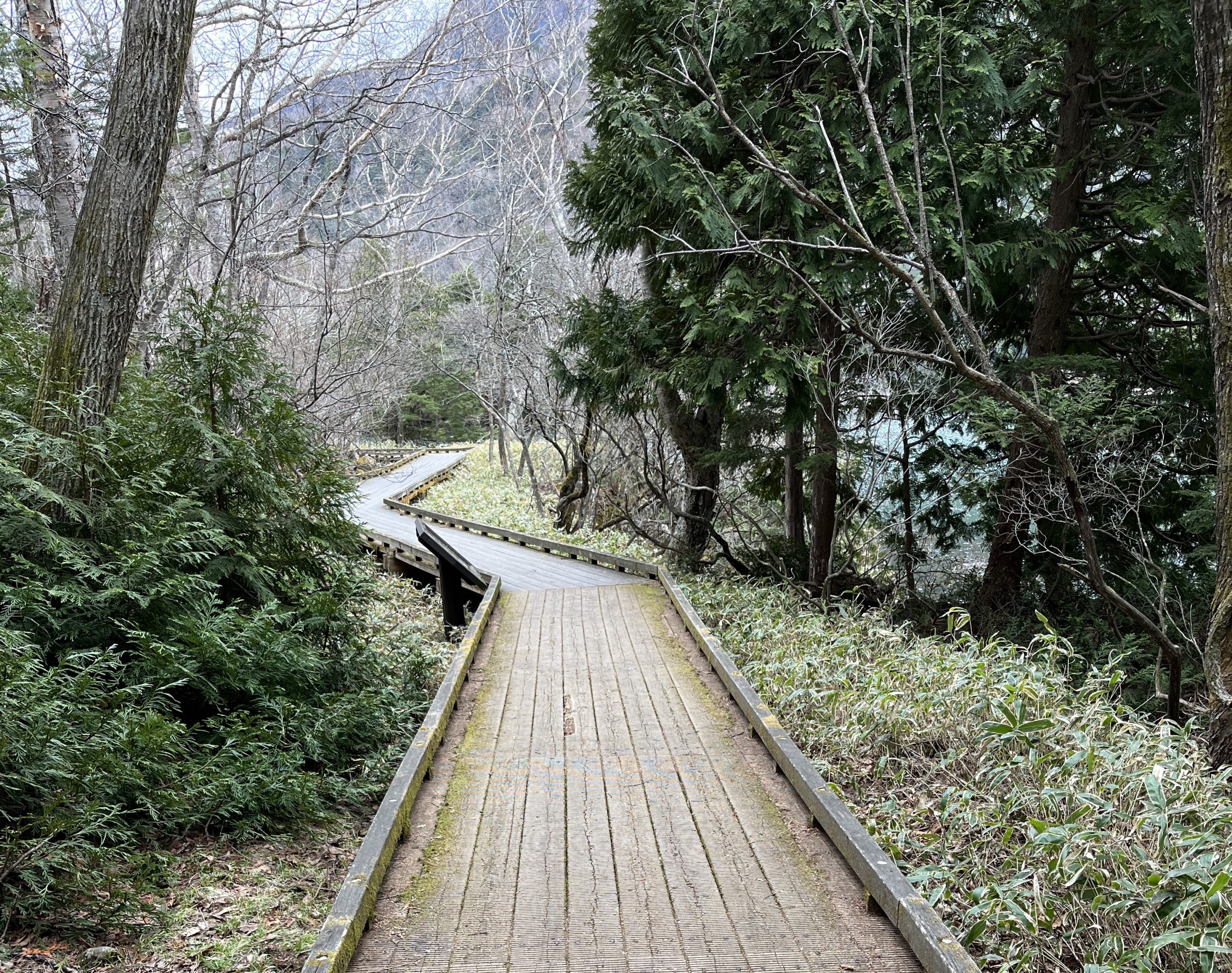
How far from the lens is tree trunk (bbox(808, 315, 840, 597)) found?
928cm

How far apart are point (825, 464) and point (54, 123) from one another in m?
8.40

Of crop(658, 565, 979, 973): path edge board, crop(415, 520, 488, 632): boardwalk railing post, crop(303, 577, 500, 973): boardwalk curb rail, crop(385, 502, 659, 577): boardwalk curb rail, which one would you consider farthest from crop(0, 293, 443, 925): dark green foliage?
crop(385, 502, 659, 577): boardwalk curb rail

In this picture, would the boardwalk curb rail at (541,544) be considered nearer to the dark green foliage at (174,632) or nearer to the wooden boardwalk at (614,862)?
the dark green foliage at (174,632)

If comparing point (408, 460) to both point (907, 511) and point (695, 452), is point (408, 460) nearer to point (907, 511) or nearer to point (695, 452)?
point (695, 452)

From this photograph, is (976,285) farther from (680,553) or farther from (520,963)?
(520,963)

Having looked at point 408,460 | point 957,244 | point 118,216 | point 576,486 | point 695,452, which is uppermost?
point 957,244

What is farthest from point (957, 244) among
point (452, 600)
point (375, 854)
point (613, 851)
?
point (452, 600)

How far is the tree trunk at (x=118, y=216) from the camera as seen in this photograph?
592cm

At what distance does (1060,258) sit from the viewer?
9.39 m

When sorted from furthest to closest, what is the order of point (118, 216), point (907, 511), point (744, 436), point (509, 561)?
point (509, 561)
point (744, 436)
point (907, 511)
point (118, 216)

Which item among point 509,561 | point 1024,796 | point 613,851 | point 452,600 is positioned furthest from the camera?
point 509,561

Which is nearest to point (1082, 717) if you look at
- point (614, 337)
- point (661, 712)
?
point (661, 712)

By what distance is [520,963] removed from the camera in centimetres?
306

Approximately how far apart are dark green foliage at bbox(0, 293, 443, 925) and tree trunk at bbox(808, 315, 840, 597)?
4791 millimetres
